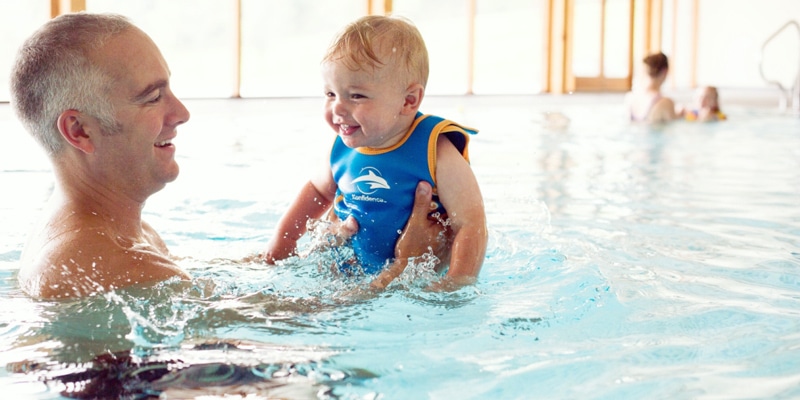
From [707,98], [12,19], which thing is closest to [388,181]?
[707,98]

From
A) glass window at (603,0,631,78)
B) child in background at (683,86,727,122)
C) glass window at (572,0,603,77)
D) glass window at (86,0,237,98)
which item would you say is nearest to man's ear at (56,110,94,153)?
child in background at (683,86,727,122)

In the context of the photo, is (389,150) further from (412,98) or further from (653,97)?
(653,97)

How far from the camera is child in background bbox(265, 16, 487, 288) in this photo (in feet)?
8.07

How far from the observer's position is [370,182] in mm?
2646

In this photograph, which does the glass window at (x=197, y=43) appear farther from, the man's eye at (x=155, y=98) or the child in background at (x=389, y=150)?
the man's eye at (x=155, y=98)

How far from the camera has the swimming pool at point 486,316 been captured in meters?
1.79

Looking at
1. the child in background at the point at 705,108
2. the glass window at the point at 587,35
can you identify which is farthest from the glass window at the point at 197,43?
the child in background at the point at 705,108

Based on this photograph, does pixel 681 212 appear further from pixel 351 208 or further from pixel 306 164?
pixel 306 164

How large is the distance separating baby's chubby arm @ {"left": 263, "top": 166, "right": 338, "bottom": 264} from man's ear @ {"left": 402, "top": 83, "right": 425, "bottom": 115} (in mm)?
426

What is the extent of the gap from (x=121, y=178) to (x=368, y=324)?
2.51ft

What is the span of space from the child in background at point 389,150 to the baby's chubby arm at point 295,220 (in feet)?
0.37

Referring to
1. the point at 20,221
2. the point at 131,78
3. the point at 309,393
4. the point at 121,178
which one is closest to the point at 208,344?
the point at 309,393

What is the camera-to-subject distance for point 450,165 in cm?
257

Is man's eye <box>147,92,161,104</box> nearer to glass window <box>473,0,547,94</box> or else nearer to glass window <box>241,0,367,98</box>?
glass window <box>473,0,547,94</box>
